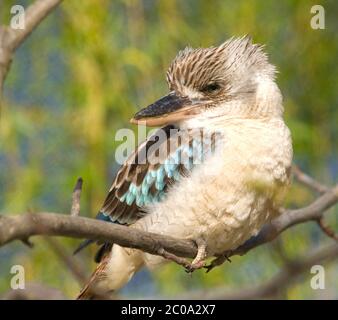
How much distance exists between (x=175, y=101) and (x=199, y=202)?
0.47m

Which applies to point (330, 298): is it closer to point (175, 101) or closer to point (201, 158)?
point (201, 158)

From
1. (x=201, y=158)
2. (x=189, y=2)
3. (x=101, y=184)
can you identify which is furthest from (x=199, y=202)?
(x=189, y=2)

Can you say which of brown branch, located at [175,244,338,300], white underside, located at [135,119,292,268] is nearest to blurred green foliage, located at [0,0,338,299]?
white underside, located at [135,119,292,268]

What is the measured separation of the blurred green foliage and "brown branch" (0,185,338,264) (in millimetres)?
1308

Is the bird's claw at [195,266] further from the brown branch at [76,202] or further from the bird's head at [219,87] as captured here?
the bird's head at [219,87]

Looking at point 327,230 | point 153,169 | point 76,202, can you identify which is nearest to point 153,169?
point 153,169

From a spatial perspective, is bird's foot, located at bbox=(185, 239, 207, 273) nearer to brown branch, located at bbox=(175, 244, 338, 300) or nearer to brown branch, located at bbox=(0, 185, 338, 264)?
brown branch, located at bbox=(0, 185, 338, 264)

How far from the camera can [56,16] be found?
532 cm

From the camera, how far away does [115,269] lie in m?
3.70

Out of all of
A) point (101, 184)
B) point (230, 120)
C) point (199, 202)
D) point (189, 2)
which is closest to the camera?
point (199, 202)

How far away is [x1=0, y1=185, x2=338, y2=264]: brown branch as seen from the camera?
1.87 meters

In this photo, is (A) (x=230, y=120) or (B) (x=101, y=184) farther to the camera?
(B) (x=101, y=184)
